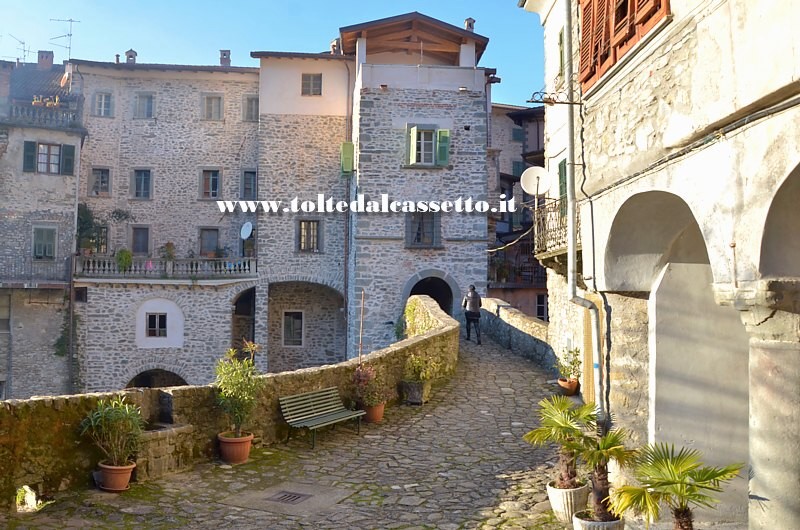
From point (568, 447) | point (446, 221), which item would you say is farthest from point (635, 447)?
point (446, 221)

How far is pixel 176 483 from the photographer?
7781 mm

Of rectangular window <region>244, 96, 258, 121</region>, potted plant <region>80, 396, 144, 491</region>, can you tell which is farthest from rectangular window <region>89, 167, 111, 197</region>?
potted plant <region>80, 396, 144, 491</region>

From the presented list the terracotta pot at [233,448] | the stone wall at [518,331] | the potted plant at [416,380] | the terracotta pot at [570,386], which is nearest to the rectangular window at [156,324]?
the stone wall at [518,331]

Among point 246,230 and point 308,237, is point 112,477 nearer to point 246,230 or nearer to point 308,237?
A: point 308,237

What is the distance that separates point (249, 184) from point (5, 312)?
11.3 metres

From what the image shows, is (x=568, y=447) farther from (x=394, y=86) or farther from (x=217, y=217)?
(x=217, y=217)

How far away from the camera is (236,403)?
8.80 metres

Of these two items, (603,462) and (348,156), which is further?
(348,156)

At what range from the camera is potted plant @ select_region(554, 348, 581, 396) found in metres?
12.5

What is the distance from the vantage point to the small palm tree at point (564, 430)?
6.43 m

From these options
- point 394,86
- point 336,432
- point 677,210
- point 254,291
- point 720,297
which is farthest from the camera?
point 254,291

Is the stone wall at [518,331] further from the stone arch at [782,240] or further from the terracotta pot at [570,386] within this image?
the stone arch at [782,240]

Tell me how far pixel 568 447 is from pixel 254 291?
24.3 metres

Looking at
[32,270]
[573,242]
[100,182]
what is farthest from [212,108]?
[573,242]
